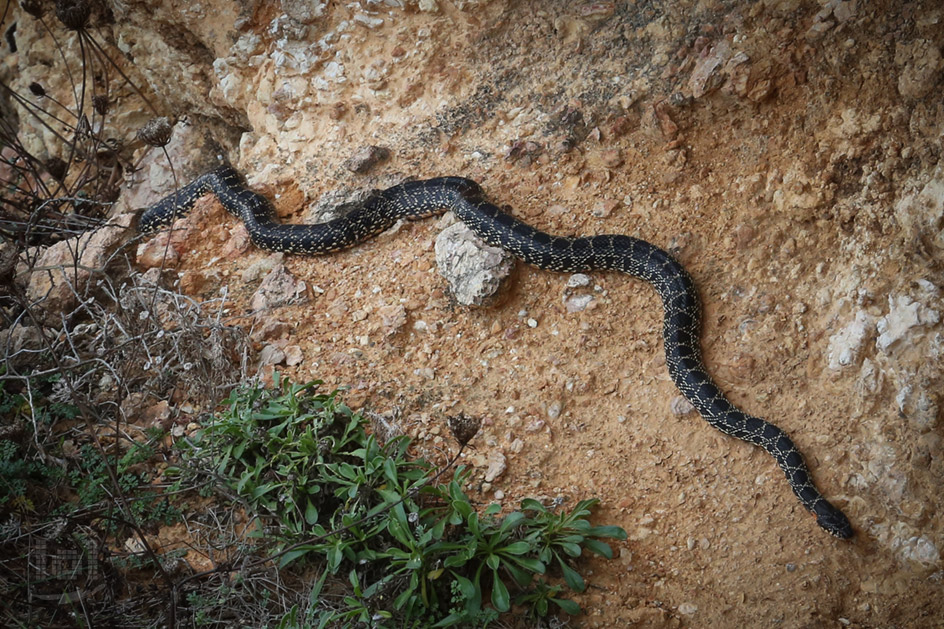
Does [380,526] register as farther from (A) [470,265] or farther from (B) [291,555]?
(A) [470,265]

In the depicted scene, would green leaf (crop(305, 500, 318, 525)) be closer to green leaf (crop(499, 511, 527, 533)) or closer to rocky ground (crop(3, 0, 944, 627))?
rocky ground (crop(3, 0, 944, 627))

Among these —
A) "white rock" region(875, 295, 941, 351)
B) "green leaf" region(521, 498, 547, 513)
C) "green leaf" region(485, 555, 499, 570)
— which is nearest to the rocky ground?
"white rock" region(875, 295, 941, 351)

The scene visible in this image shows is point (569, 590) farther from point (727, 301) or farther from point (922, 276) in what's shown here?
point (922, 276)

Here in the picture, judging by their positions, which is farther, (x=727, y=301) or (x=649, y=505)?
(x=727, y=301)

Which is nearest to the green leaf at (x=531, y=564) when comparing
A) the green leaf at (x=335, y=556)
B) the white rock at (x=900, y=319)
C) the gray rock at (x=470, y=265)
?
the green leaf at (x=335, y=556)

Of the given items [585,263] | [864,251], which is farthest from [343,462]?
[864,251]

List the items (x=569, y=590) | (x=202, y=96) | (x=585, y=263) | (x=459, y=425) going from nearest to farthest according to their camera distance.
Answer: (x=459, y=425) → (x=569, y=590) → (x=585, y=263) → (x=202, y=96)

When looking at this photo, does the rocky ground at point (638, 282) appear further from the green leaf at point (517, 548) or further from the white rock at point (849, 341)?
the green leaf at point (517, 548)
